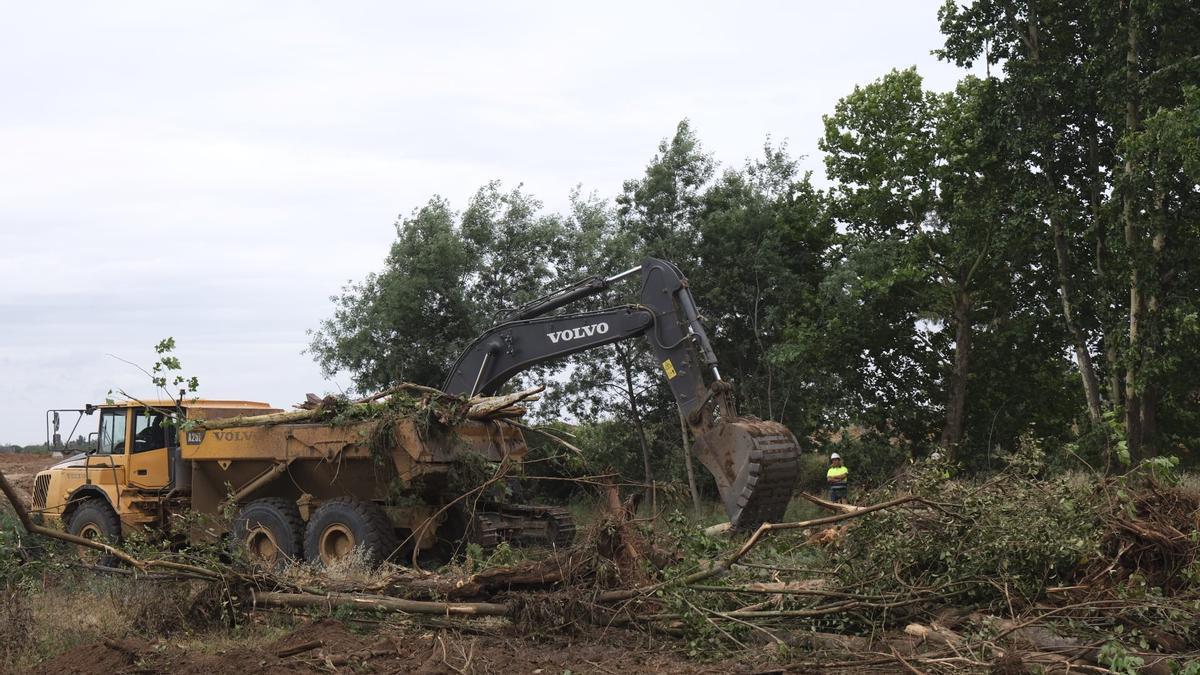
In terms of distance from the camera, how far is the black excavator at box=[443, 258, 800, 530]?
1252cm

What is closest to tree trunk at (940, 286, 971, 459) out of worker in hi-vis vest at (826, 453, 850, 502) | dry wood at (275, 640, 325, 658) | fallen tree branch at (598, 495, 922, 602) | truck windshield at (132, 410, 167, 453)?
worker in hi-vis vest at (826, 453, 850, 502)

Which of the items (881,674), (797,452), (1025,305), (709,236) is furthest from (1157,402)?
(881,674)

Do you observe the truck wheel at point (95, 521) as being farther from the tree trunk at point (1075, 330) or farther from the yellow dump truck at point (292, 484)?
the tree trunk at point (1075, 330)

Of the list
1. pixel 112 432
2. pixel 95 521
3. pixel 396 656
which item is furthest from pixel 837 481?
pixel 396 656

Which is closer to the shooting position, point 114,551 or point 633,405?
point 114,551

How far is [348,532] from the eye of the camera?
12.1m

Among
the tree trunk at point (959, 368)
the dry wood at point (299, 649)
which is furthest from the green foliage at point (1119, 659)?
the tree trunk at point (959, 368)

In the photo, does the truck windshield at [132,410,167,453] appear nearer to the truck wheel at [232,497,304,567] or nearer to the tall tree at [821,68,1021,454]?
the truck wheel at [232,497,304,567]

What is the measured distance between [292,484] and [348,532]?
1640 millimetres

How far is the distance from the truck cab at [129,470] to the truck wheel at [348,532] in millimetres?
2651

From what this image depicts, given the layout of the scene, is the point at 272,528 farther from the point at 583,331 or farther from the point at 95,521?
the point at 583,331

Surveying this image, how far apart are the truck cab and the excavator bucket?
5941 millimetres

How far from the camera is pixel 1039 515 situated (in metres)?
7.79

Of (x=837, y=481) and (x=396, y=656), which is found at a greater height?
(x=837, y=481)
